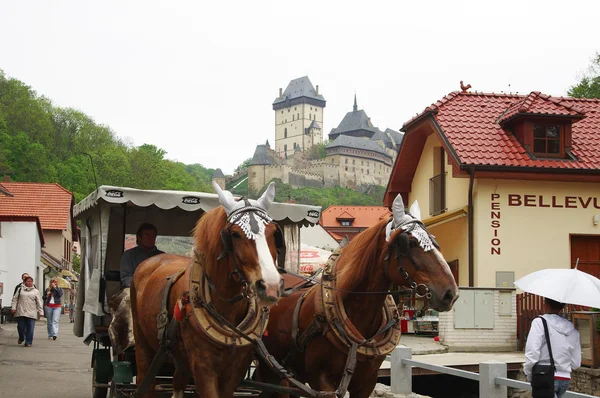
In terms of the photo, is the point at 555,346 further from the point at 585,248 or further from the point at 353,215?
the point at 353,215

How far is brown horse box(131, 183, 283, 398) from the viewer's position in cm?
557

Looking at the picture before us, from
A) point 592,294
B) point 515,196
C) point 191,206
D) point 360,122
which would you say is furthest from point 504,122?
point 360,122

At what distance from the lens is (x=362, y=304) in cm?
658

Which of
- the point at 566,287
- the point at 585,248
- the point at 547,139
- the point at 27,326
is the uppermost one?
the point at 547,139

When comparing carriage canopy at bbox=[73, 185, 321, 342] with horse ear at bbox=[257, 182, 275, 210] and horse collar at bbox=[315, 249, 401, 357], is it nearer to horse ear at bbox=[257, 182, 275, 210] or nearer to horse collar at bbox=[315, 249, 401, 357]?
horse collar at bbox=[315, 249, 401, 357]

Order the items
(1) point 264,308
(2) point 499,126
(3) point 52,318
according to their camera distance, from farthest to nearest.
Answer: (3) point 52,318
(2) point 499,126
(1) point 264,308

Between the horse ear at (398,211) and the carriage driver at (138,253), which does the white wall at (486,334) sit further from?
the horse ear at (398,211)

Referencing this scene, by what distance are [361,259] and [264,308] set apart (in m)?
1.05

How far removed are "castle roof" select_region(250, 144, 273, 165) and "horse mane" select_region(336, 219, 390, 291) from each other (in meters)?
161

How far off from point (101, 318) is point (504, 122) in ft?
46.9

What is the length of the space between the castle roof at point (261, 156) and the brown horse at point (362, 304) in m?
161

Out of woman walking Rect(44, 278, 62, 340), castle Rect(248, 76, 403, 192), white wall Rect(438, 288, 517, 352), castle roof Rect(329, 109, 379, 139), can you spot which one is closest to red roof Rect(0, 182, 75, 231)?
woman walking Rect(44, 278, 62, 340)

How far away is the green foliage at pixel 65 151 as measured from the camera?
81.7 metres

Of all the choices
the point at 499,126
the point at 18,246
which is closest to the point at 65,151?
the point at 18,246
